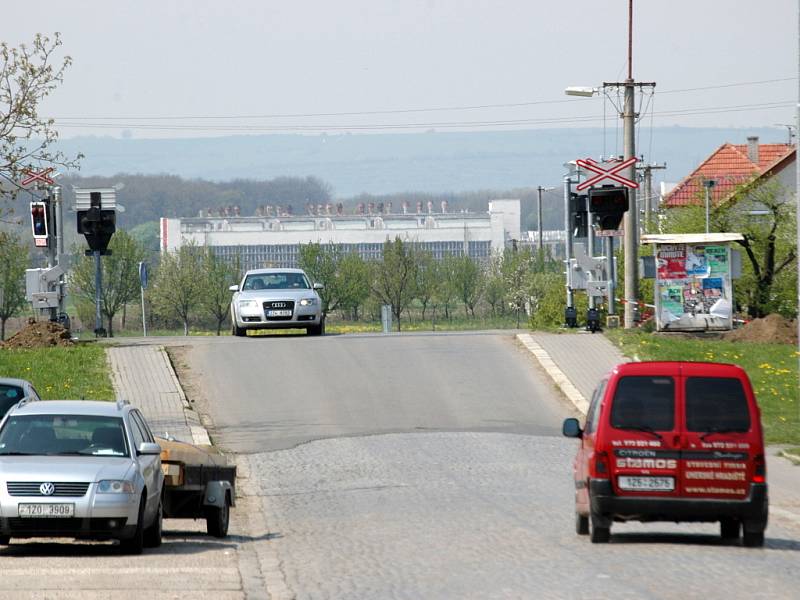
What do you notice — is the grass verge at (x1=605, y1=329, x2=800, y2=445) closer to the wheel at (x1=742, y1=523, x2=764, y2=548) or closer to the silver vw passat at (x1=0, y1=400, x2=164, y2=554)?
the wheel at (x1=742, y1=523, x2=764, y2=548)

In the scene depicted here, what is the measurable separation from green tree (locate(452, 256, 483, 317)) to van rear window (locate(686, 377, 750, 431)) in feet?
351

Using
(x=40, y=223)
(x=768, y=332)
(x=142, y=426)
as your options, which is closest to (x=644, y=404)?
(x=142, y=426)

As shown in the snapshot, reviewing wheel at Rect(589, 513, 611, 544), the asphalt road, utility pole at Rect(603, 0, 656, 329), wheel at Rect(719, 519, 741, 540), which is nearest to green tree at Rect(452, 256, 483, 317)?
utility pole at Rect(603, 0, 656, 329)

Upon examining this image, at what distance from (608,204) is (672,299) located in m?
3.45

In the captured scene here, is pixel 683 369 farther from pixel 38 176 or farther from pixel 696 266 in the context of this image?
pixel 696 266

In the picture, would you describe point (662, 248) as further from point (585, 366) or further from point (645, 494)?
point (645, 494)

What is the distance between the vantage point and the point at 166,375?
91.8 feet

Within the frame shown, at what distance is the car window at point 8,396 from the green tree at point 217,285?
90.0m

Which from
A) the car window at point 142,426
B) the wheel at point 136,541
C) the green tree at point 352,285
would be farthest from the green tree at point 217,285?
the wheel at point 136,541

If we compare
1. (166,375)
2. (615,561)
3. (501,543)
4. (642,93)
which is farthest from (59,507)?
(642,93)

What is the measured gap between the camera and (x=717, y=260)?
33281 mm

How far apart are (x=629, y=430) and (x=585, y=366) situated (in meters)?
15.7

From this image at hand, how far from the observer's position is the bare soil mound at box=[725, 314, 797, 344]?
33.2 metres

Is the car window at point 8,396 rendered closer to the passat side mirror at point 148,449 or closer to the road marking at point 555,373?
the passat side mirror at point 148,449
